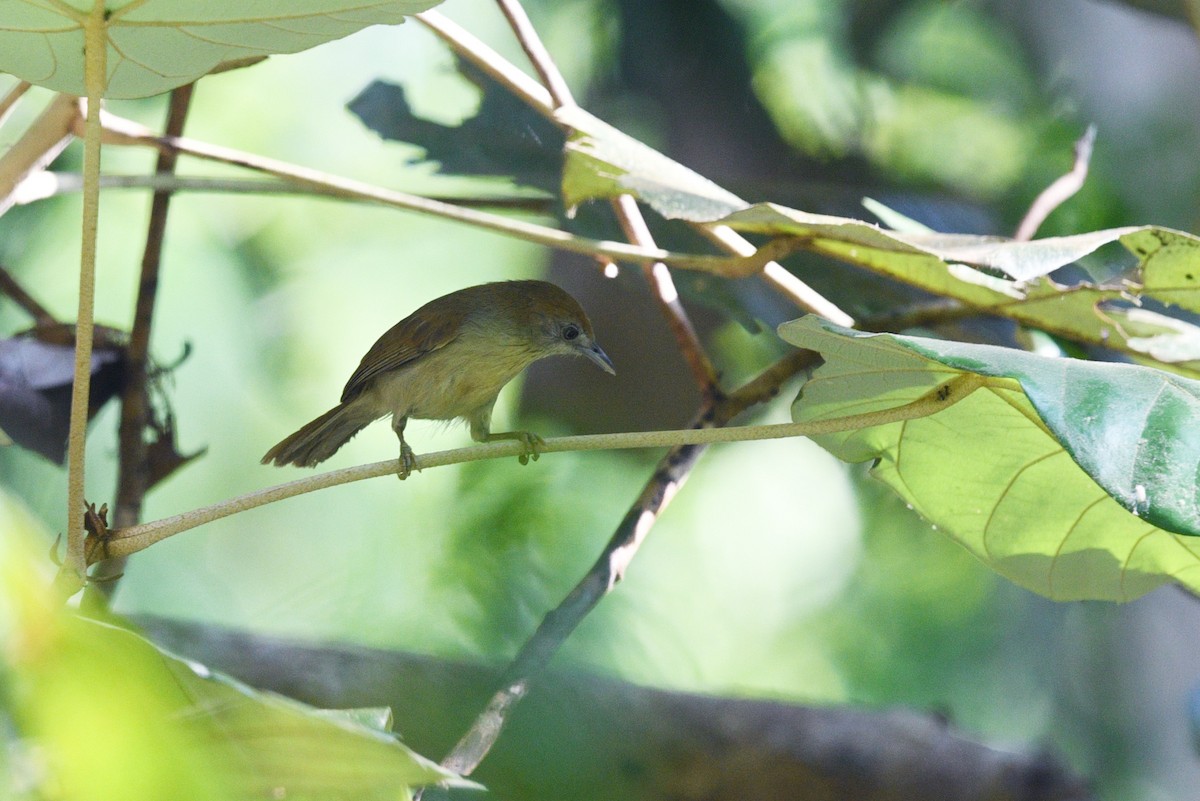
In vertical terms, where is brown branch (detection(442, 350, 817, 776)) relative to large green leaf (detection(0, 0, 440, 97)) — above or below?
below

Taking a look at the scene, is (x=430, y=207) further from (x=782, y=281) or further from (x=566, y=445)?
(x=566, y=445)

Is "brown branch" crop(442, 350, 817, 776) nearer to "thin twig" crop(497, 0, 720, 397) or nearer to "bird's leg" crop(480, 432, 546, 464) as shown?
"thin twig" crop(497, 0, 720, 397)

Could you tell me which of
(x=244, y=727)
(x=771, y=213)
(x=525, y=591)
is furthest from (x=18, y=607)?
(x=525, y=591)

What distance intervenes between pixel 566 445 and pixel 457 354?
1376 mm

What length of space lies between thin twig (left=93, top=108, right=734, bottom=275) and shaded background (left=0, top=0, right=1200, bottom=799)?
3.17 feet

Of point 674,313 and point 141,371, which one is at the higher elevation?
point 674,313

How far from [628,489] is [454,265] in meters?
1.54

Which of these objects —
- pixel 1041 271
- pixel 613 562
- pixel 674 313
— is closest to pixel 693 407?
pixel 674 313

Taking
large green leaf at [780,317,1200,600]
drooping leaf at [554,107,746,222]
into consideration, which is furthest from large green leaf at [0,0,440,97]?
large green leaf at [780,317,1200,600]

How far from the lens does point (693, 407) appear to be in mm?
3287

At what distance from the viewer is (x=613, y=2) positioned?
3.38 metres

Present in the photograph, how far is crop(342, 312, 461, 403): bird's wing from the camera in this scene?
7.99 ft

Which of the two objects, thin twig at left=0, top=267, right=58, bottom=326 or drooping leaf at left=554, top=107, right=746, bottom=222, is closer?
drooping leaf at left=554, top=107, right=746, bottom=222

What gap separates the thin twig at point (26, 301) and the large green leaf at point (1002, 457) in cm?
144
